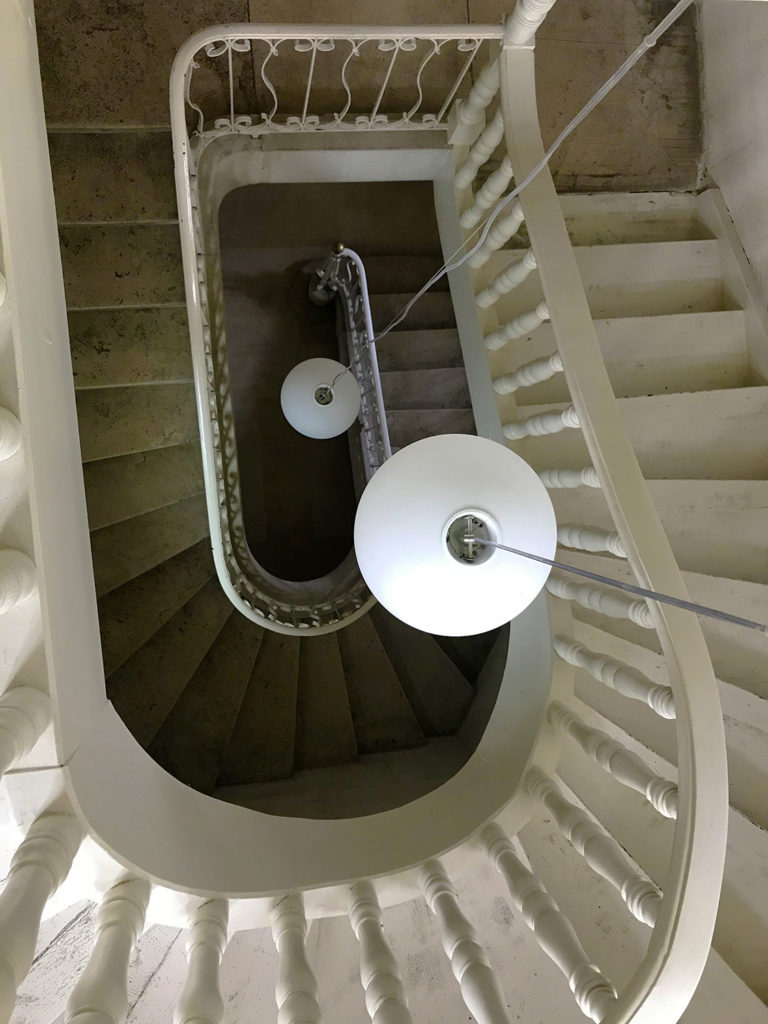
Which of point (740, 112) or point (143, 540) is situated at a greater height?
point (740, 112)

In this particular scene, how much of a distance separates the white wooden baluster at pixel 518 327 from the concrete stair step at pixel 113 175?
1.75 metres

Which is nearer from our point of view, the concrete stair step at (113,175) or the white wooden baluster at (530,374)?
the white wooden baluster at (530,374)

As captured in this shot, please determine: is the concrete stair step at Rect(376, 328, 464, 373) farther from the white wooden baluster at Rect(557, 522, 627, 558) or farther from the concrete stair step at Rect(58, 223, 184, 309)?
the white wooden baluster at Rect(557, 522, 627, 558)

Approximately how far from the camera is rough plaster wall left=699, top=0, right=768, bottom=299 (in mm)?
3557

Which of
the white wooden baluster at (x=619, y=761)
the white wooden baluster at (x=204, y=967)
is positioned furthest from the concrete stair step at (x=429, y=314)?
the white wooden baluster at (x=204, y=967)

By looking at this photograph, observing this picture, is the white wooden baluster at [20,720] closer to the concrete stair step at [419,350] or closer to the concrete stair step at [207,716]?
the concrete stair step at [207,716]

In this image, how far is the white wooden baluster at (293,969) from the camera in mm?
1478

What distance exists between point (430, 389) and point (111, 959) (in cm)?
387

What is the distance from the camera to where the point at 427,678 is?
4.41 meters

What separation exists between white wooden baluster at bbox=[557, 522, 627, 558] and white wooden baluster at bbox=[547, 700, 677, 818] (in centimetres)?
56

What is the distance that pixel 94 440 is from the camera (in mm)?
3506

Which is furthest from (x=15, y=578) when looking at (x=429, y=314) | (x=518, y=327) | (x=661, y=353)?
(x=429, y=314)

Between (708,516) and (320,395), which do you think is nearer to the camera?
(708,516)

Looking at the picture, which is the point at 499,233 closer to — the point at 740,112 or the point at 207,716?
the point at 740,112
